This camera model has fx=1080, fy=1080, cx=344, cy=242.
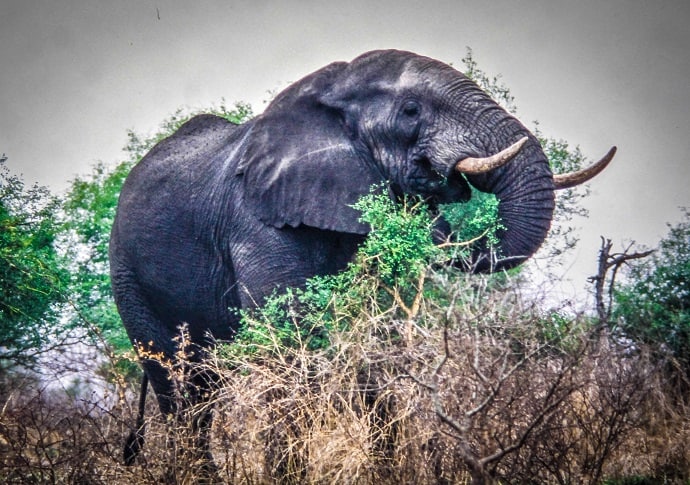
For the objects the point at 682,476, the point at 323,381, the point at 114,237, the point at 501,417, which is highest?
the point at 114,237

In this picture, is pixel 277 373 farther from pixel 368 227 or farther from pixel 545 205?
pixel 545 205

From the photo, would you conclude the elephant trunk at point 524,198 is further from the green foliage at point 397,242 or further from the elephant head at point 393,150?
the green foliage at point 397,242

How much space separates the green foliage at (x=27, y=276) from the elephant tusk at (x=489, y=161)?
5638 millimetres

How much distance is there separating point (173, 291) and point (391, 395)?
10.6ft

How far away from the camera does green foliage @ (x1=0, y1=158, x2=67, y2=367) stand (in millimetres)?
12398

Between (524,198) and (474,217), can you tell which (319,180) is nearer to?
(474,217)

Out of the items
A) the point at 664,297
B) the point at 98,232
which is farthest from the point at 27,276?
the point at 664,297

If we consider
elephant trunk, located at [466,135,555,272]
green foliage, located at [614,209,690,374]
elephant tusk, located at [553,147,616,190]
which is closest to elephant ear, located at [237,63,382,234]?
elephant trunk, located at [466,135,555,272]

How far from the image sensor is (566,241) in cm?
1198

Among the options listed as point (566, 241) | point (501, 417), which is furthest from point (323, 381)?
point (566, 241)

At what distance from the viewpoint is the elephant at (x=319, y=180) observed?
8.27 m

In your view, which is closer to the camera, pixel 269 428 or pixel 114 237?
pixel 269 428

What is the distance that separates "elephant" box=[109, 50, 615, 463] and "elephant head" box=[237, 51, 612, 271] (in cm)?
1

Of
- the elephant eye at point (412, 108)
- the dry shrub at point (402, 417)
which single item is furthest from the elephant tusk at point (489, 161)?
the dry shrub at point (402, 417)
